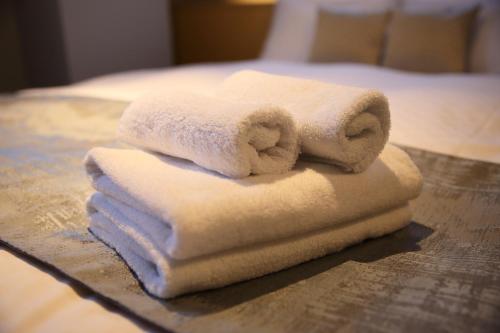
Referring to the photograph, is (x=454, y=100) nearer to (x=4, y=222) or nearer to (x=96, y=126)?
(x=96, y=126)

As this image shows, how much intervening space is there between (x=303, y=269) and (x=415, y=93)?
1.06m

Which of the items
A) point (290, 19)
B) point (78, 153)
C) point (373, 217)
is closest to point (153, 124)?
point (373, 217)

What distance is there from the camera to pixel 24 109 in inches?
67.9

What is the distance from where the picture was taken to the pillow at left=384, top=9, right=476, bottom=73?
2.09 metres

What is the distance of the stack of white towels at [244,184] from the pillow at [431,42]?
Result: 1393mm

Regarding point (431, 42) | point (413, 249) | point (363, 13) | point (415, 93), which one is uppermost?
point (363, 13)

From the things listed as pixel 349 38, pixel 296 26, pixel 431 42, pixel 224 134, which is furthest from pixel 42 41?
pixel 224 134

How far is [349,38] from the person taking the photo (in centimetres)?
233

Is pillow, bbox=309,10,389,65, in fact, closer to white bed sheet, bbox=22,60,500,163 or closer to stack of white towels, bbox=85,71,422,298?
white bed sheet, bbox=22,60,500,163

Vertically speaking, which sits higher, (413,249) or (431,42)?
(431,42)

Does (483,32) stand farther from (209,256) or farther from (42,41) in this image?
(42,41)

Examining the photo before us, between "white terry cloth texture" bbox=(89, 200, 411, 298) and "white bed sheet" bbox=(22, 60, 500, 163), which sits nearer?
"white terry cloth texture" bbox=(89, 200, 411, 298)

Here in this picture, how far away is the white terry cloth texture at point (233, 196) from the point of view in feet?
2.03

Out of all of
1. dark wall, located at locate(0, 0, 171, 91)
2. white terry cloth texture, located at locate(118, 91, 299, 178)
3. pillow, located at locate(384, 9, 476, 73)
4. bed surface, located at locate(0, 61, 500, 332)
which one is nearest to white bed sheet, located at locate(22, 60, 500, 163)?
bed surface, located at locate(0, 61, 500, 332)
